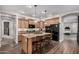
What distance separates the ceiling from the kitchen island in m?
0.45

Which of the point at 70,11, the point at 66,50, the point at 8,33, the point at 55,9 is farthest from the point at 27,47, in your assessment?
the point at 70,11

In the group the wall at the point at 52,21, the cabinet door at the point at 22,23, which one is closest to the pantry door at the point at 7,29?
the cabinet door at the point at 22,23

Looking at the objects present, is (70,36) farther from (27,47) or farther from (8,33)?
(8,33)

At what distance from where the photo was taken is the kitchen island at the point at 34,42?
2510 millimetres

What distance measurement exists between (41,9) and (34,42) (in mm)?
774

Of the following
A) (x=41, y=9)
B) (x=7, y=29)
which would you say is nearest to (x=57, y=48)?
(x=41, y=9)

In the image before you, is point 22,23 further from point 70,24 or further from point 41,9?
point 70,24

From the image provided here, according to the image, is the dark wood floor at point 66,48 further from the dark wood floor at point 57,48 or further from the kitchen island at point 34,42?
the kitchen island at point 34,42

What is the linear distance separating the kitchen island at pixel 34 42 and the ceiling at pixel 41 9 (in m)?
0.45

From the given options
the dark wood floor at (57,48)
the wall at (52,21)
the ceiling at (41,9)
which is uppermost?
the ceiling at (41,9)

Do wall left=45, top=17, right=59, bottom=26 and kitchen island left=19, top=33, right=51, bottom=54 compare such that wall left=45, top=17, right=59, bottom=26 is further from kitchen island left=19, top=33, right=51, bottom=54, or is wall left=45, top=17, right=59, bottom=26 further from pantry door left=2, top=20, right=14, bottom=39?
pantry door left=2, top=20, right=14, bottom=39

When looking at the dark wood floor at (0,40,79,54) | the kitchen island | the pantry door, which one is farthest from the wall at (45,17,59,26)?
the pantry door
